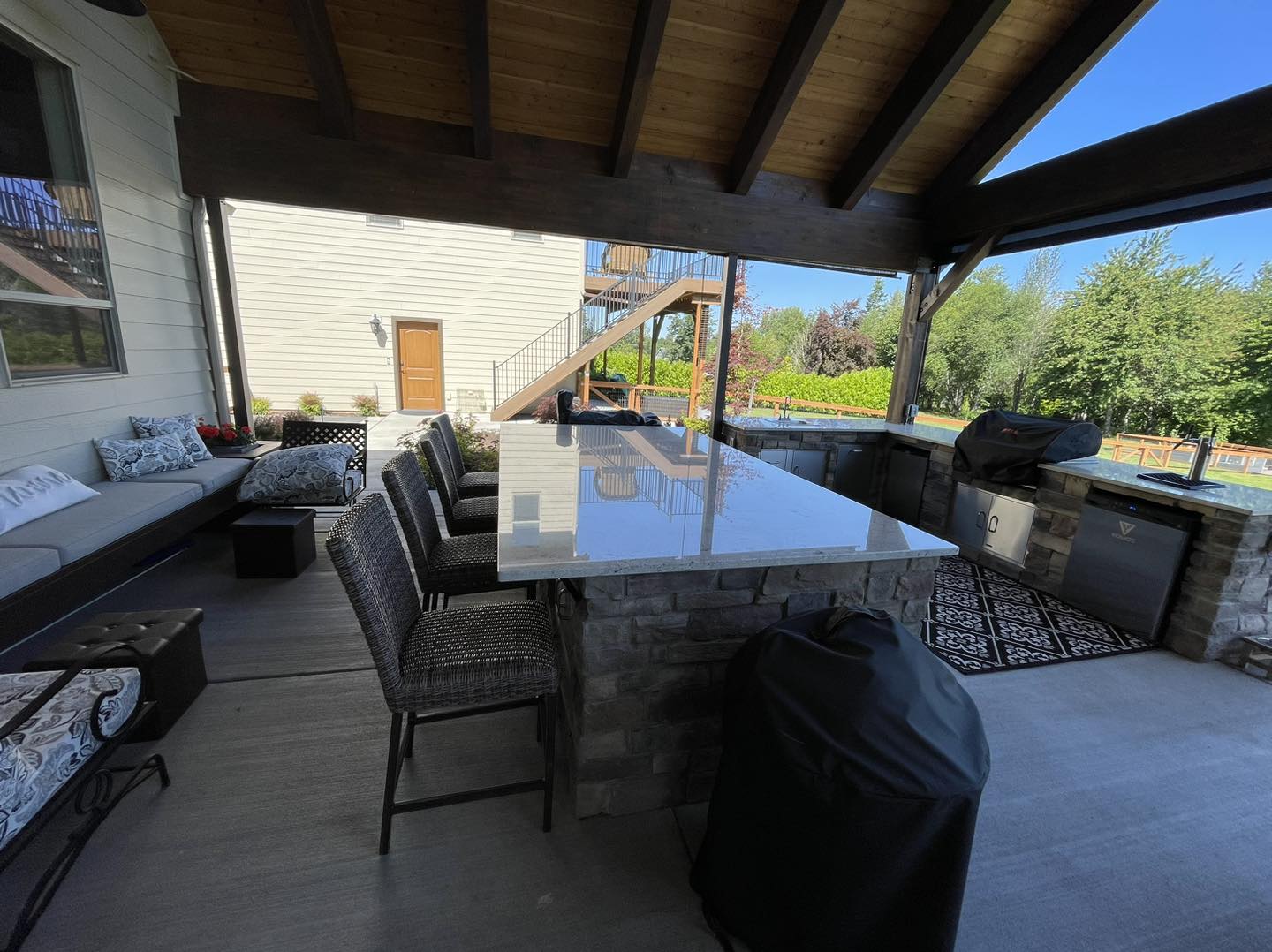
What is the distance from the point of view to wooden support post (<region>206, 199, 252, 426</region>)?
3986 millimetres

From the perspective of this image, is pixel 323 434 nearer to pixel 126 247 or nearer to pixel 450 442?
pixel 126 247

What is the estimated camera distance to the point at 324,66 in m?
3.34

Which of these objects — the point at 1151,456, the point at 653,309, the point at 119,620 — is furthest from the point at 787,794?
the point at 653,309

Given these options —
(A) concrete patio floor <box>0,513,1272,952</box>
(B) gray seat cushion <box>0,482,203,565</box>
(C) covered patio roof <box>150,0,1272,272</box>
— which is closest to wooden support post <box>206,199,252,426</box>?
(C) covered patio roof <box>150,0,1272,272</box>

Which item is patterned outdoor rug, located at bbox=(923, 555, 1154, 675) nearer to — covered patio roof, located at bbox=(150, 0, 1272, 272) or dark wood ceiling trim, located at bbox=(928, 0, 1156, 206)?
covered patio roof, located at bbox=(150, 0, 1272, 272)

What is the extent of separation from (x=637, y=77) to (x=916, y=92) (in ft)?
6.72

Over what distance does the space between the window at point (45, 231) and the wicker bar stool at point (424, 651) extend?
2624 millimetres

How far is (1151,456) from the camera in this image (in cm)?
472

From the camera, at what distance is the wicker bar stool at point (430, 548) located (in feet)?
6.39

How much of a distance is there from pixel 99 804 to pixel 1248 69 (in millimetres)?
6141

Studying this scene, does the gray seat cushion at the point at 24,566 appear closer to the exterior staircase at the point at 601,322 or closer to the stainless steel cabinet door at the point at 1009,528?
the stainless steel cabinet door at the point at 1009,528

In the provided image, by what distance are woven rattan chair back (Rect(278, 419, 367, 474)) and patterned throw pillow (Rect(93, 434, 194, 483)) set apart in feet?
2.33

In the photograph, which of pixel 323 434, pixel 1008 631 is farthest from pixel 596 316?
pixel 1008 631

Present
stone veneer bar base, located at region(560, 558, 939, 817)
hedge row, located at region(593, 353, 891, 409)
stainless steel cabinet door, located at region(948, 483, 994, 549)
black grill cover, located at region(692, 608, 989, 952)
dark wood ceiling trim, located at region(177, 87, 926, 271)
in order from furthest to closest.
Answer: hedge row, located at region(593, 353, 891, 409) < stainless steel cabinet door, located at region(948, 483, 994, 549) < dark wood ceiling trim, located at region(177, 87, 926, 271) < stone veneer bar base, located at region(560, 558, 939, 817) < black grill cover, located at region(692, 608, 989, 952)
